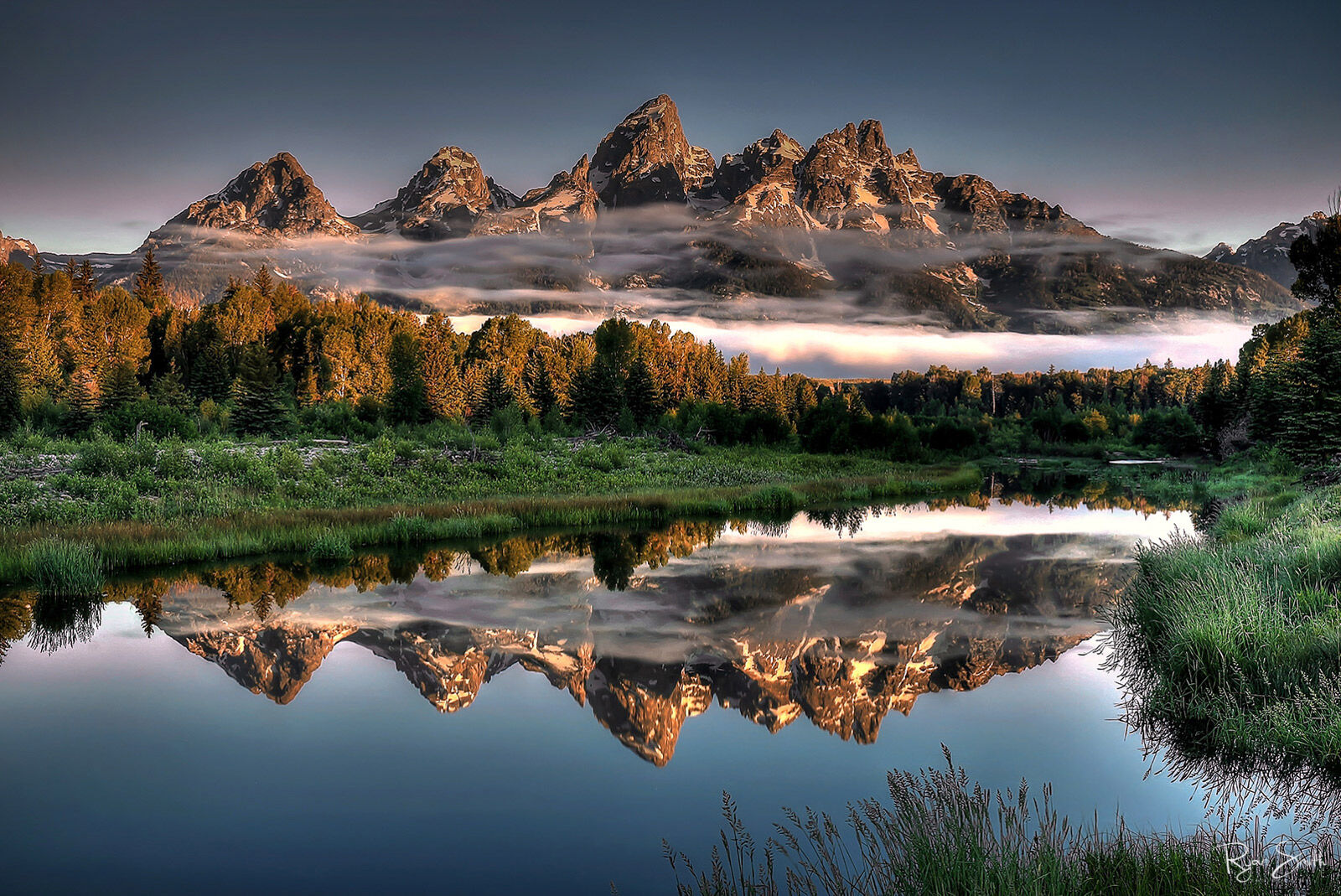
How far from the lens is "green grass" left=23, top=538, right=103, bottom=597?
56.4ft

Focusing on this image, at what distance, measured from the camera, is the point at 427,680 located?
39.6ft

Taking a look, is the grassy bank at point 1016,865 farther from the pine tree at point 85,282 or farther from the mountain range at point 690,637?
the pine tree at point 85,282

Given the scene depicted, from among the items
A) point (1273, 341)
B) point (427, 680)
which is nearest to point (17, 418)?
point (427, 680)

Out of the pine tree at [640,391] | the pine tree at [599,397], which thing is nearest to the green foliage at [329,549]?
the pine tree at [599,397]

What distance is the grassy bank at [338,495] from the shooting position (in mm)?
21234

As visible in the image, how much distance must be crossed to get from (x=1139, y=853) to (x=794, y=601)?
1159 centimetres

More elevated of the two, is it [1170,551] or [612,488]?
[1170,551]

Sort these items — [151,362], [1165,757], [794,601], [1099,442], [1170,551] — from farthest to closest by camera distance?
[1099,442], [151,362], [794,601], [1170,551], [1165,757]

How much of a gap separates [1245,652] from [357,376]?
75204 mm

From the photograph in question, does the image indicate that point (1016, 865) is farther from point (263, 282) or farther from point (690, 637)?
point (263, 282)

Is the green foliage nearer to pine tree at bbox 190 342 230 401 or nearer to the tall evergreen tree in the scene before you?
the tall evergreen tree

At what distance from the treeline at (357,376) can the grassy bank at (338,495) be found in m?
14.6

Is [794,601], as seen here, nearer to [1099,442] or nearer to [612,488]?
[612,488]

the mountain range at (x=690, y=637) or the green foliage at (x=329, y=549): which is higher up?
the mountain range at (x=690, y=637)
